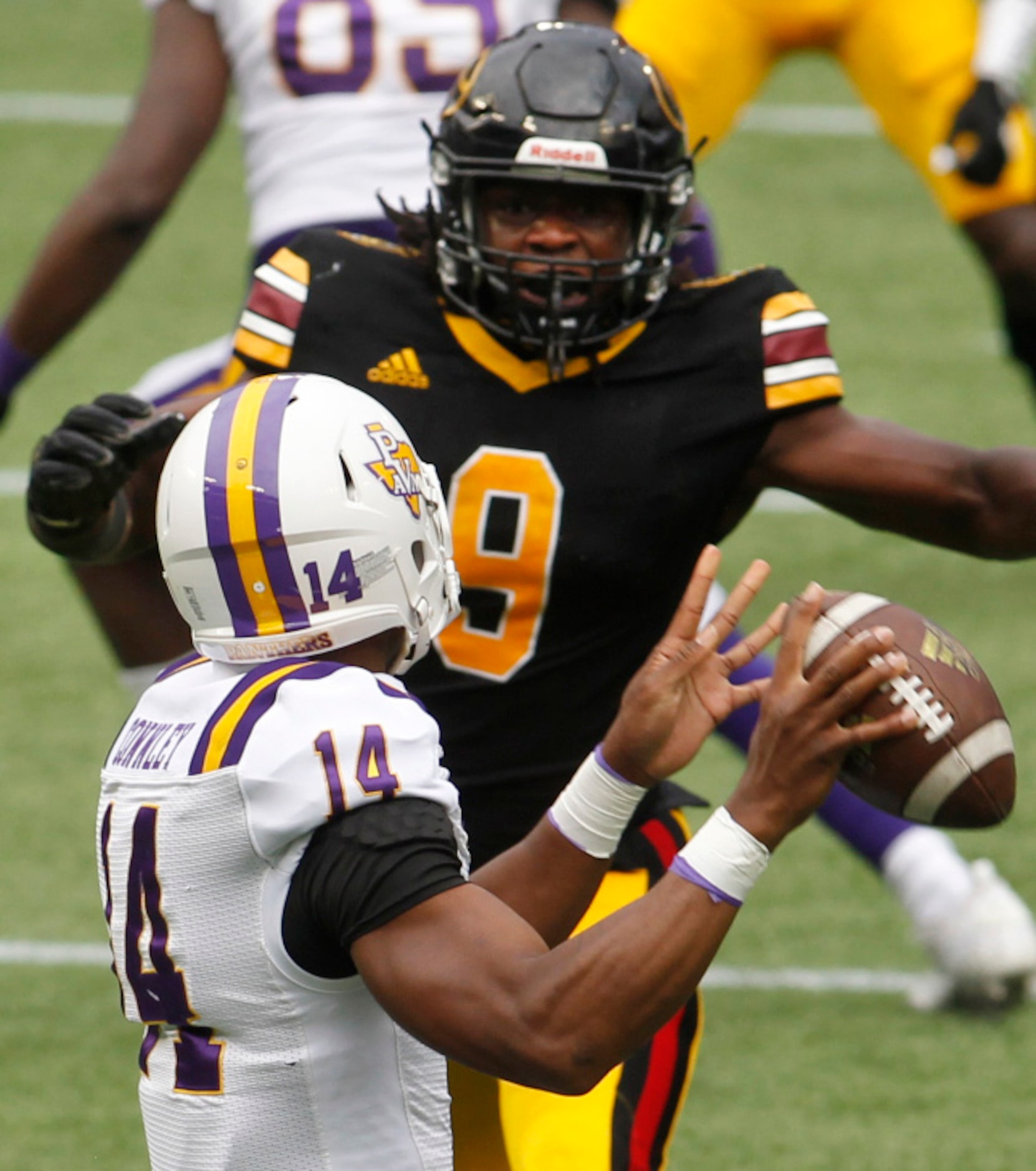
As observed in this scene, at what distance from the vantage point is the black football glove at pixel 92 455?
3.05 metres

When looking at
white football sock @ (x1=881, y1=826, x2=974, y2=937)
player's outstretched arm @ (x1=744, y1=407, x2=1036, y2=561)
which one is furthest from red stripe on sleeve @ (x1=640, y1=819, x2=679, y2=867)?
white football sock @ (x1=881, y1=826, x2=974, y2=937)

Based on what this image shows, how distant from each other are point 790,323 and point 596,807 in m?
0.98

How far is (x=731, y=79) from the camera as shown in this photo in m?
5.75

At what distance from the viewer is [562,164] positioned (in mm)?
3070

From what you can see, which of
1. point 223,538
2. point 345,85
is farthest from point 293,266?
point 345,85

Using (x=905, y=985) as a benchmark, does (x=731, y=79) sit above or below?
above

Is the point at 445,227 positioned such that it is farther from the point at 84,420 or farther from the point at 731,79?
the point at 731,79

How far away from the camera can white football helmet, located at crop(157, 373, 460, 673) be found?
232 centimetres

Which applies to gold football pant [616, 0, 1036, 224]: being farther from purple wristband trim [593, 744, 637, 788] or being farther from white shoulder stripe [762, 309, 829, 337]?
purple wristband trim [593, 744, 637, 788]

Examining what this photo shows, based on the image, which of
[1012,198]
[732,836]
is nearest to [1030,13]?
[1012,198]

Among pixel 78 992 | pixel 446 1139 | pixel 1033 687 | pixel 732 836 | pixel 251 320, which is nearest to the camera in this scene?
pixel 732 836

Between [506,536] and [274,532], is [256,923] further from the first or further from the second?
[506,536]

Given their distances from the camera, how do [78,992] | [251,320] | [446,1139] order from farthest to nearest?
1. [78,992]
2. [251,320]
3. [446,1139]

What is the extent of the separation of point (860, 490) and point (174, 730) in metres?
1.20
